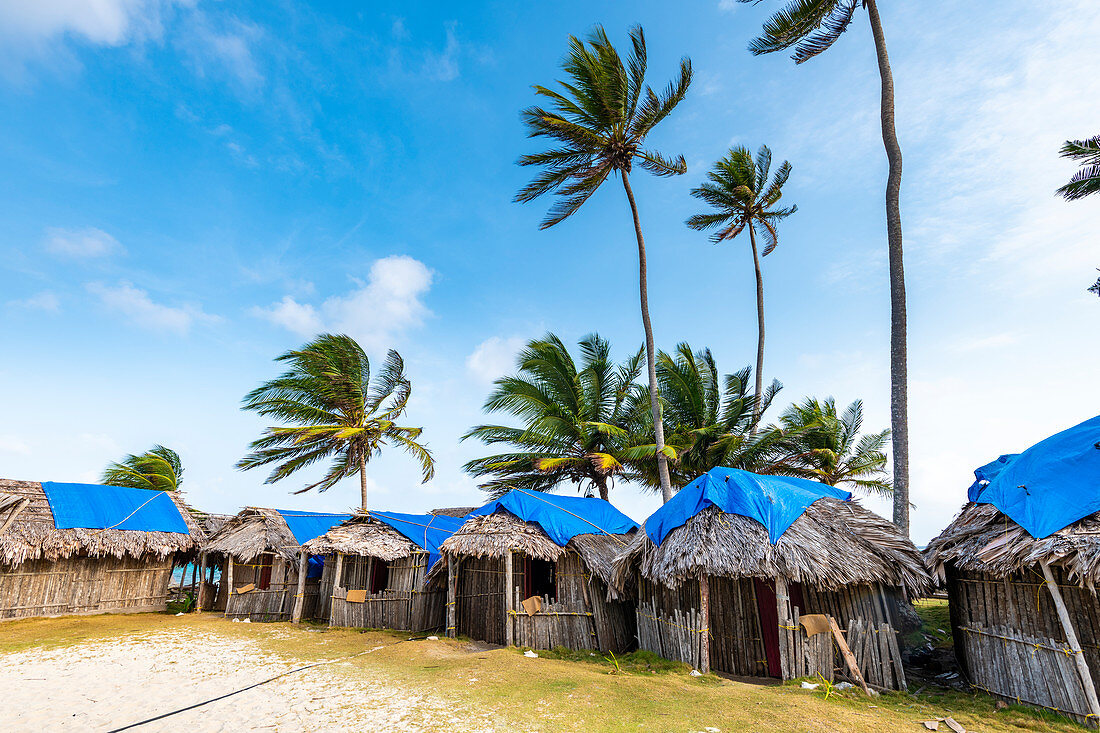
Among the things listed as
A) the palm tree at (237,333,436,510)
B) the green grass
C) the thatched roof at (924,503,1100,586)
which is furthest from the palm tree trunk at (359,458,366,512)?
the thatched roof at (924,503,1100,586)

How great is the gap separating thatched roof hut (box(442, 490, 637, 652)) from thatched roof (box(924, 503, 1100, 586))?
5616 mm

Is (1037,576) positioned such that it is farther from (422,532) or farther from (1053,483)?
(422,532)

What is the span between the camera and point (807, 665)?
7.93 meters

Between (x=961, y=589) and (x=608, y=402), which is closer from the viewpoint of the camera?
(x=961, y=589)

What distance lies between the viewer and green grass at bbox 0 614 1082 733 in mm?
6379

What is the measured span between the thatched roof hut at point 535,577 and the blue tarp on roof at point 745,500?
203cm

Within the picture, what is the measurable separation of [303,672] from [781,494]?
8242mm

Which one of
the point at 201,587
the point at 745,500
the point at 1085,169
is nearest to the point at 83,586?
the point at 201,587

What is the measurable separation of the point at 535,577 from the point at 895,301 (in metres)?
9.62

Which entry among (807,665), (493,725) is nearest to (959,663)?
(807,665)

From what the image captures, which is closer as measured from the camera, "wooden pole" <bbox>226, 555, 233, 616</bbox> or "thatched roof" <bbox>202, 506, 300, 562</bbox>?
"thatched roof" <bbox>202, 506, 300, 562</bbox>

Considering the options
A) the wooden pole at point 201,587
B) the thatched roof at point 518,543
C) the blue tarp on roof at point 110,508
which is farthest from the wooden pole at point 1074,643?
the blue tarp on roof at point 110,508

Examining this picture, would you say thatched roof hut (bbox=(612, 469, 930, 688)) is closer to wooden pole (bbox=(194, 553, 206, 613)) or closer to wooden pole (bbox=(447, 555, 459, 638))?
wooden pole (bbox=(447, 555, 459, 638))

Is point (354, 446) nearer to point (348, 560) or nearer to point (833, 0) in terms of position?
point (348, 560)
